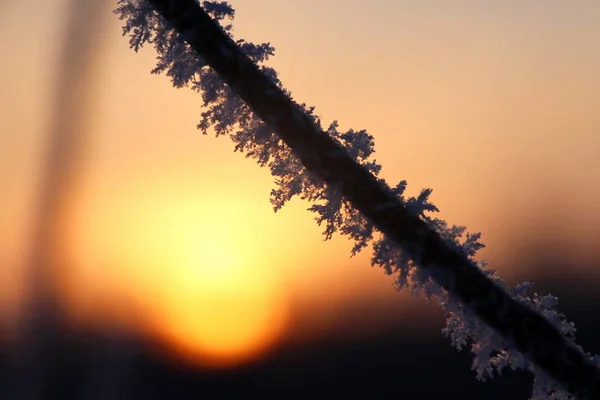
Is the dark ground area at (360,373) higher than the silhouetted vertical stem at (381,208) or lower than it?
higher

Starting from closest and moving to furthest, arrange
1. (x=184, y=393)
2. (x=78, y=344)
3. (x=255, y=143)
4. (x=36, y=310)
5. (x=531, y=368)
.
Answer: (x=531, y=368)
(x=255, y=143)
(x=36, y=310)
(x=78, y=344)
(x=184, y=393)

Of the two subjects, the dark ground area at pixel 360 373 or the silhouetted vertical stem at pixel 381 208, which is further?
the dark ground area at pixel 360 373

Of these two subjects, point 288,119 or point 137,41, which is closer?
point 288,119

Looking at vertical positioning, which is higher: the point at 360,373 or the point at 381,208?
the point at 360,373

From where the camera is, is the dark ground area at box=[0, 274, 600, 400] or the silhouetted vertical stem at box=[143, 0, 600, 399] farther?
the dark ground area at box=[0, 274, 600, 400]

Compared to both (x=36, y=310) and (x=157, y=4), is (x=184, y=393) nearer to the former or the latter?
(x=36, y=310)

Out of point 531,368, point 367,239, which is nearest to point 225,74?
point 367,239

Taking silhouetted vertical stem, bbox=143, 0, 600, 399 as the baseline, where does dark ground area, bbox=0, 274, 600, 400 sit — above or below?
above

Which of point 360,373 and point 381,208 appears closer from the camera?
point 381,208
